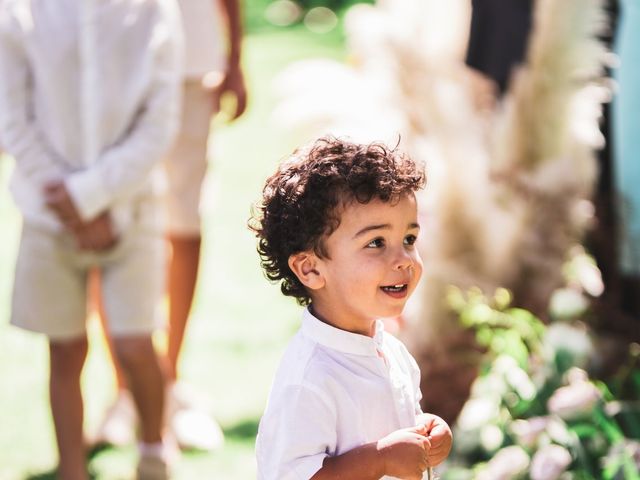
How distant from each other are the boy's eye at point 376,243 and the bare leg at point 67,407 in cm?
152

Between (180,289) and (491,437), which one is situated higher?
(180,289)

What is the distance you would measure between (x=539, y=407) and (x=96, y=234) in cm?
121

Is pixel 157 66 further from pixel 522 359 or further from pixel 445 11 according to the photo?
pixel 445 11

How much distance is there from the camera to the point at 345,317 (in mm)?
1976

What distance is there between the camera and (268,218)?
6.59 feet

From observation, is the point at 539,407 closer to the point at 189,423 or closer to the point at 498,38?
the point at 189,423

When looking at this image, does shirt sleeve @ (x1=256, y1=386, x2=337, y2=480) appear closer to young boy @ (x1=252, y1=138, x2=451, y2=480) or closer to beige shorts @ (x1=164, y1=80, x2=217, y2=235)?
young boy @ (x1=252, y1=138, x2=451, y2=480)

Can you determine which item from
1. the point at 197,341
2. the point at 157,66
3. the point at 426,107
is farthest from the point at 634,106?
the point at 197,341

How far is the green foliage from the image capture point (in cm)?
273

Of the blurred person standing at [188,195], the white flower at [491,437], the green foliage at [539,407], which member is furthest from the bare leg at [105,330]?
the white flower at [491,437]

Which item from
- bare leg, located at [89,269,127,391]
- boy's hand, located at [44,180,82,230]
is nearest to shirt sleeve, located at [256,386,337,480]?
boy's hand, located at [44,180,82,230]

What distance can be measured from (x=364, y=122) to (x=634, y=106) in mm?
1334

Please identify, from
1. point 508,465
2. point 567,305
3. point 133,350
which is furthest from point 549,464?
point 133,350

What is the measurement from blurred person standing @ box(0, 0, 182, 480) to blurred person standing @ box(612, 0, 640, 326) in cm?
125
